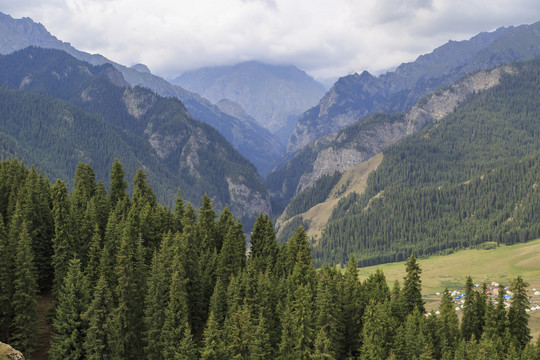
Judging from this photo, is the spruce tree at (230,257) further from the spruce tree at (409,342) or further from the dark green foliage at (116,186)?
the dark green foliage at (116,186)

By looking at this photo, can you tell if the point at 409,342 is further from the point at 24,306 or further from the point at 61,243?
the point at 61,243

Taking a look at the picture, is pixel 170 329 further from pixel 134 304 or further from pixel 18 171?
pixel 18 171

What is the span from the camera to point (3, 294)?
58625 mm

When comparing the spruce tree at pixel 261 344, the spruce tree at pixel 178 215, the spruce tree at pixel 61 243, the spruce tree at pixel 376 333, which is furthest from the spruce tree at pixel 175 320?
the spruce tree at pixel 178 215

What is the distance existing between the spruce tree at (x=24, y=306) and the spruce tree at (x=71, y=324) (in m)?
3.76

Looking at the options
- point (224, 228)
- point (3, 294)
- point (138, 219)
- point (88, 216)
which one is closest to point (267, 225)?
point (224, 228)

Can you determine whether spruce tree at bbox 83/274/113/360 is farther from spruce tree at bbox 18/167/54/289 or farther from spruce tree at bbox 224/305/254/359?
spruce tree at bbox 18/167/54/289

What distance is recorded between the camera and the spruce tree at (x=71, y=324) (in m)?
54.2

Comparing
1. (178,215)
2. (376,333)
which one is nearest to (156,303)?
(376,333)

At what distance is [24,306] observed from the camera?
58031 mm

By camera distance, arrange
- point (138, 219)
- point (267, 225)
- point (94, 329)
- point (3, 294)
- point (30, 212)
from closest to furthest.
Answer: point (94, 329)
point (3, 294)
point (30, 212)
point (138, 219)
point (267, 225)

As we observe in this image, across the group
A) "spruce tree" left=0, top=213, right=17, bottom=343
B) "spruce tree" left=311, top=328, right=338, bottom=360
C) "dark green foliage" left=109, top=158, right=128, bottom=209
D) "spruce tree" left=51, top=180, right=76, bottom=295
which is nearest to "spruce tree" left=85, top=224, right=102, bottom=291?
"spruce tree" left=51, top=180, right=76, bottom=295

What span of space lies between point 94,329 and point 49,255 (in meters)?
27.1

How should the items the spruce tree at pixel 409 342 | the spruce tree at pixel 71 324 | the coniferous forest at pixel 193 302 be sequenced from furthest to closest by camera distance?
the spruce tree at pixel 409 342 < the coniferous forest at pixel 193 302 < the spruce tree at pixel 71 324
